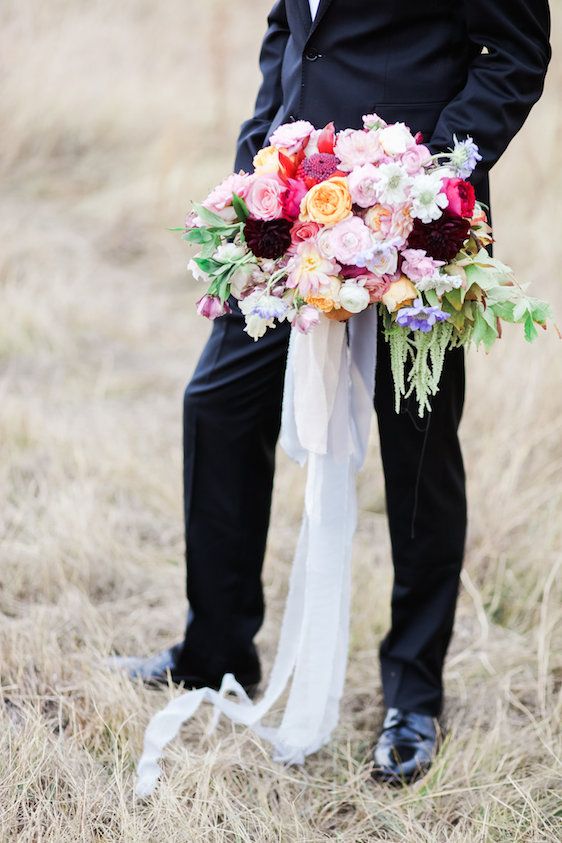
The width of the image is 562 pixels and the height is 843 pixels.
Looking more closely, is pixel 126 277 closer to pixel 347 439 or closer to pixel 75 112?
pixel 75 112

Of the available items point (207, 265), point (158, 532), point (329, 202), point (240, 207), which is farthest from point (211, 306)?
point (158, 532)

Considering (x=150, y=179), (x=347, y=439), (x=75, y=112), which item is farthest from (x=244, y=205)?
(x=75, y=112)

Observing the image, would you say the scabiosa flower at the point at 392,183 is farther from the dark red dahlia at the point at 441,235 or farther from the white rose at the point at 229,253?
the white rose at the point at 229,253

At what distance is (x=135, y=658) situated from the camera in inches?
96.5

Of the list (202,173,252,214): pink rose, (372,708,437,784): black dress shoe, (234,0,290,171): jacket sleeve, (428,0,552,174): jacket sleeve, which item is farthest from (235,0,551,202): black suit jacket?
(372,708,437,784): black dress shoe

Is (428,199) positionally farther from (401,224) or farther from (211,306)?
(211,306)

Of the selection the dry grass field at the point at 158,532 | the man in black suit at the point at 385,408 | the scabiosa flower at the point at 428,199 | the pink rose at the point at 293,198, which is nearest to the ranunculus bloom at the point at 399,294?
the scabiosa flower at the point at 428,199

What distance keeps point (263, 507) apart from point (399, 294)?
30.8 inches

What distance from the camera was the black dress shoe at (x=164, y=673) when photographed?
7.70ft

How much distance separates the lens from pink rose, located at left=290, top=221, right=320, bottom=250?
5.47 feet

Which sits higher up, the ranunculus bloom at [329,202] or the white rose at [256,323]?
the ranunculus bloom at [329,202]

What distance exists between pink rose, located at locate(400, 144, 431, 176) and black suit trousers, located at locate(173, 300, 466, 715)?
0.45 meters

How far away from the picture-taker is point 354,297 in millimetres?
1625

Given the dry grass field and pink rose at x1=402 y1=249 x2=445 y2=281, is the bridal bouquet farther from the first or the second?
the dry grass field
